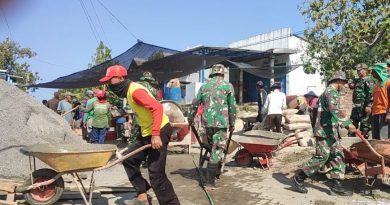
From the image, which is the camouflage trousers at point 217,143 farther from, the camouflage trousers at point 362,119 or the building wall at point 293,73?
the building wall at point 293,73

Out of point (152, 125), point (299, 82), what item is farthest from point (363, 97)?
point (299, 82)

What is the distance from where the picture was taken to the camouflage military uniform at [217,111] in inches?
247

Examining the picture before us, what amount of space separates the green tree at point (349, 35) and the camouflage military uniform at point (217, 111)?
233 inches

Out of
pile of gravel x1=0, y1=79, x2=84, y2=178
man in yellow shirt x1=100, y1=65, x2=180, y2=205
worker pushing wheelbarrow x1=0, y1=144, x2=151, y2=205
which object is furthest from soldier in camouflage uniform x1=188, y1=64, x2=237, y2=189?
pile of gravel x1=0, y1=79, x2=84, y2=178

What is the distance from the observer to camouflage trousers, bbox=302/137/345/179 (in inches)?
227

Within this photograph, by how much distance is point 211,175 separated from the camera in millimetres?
6312

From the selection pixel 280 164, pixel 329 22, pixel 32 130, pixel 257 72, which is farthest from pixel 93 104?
pixel 257 72

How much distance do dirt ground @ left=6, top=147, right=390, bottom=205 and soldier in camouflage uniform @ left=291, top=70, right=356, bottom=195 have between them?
288 millimetres

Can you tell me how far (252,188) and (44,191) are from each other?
2971 millimetres

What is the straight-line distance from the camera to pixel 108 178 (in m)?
7.26

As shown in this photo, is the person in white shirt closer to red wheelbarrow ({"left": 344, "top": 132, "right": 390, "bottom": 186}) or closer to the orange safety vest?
red wheelbarrow ({"left": 344, "top": 132, "right": 390, "bottom": 186})

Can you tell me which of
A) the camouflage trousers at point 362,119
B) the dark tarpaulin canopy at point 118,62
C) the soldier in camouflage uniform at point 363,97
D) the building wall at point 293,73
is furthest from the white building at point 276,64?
the soldier in camouflage uniform at point 363,97

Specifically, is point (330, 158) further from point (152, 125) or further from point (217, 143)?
point (152, 125)

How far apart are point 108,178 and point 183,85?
488 inches
